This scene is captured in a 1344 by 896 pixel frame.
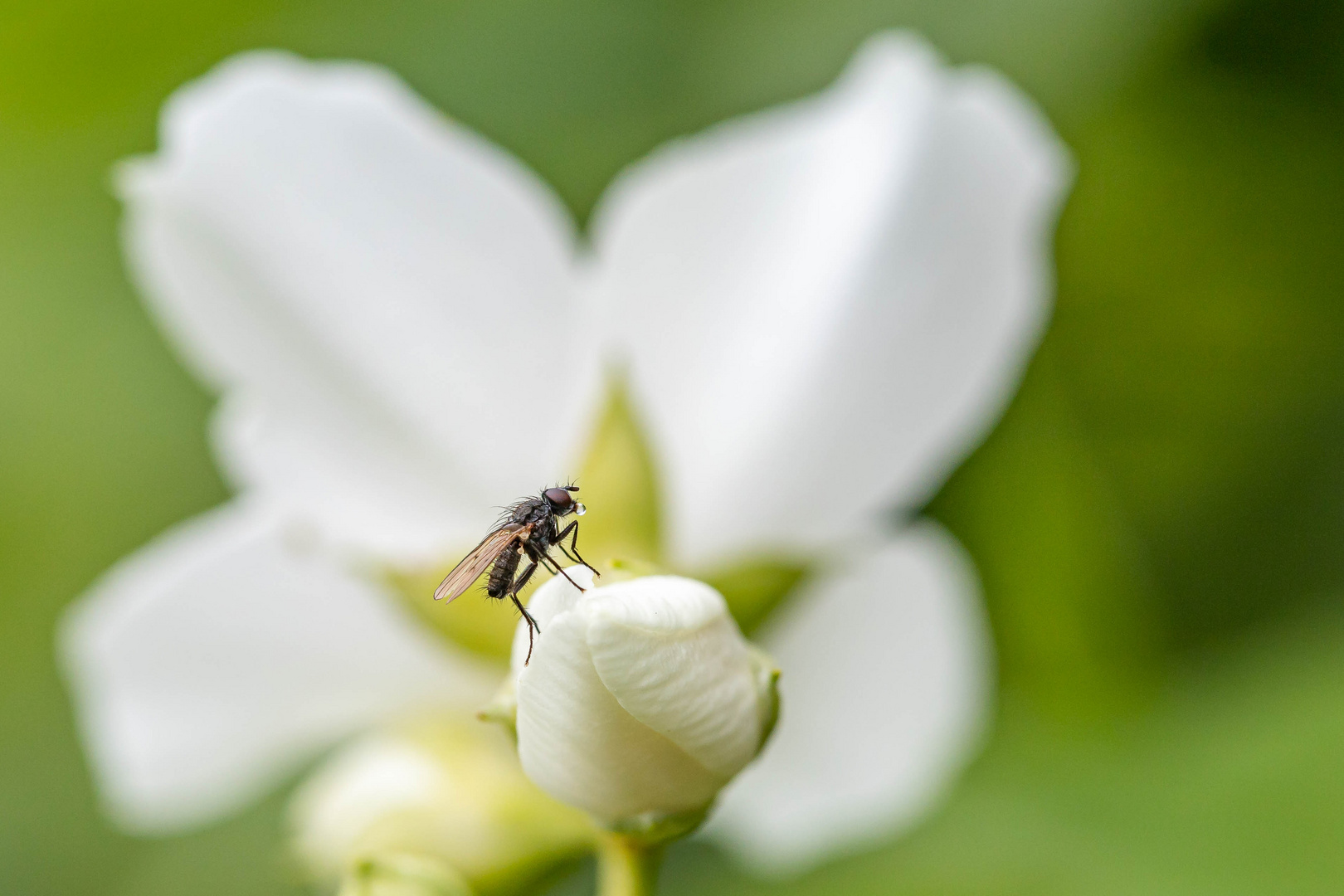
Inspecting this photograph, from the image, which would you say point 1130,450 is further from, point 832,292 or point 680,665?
point 680,665

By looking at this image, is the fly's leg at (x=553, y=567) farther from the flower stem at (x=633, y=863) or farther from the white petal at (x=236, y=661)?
the white petal at (x=236, y=661)

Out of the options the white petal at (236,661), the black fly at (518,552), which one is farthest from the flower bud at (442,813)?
the black fly at (518,552)

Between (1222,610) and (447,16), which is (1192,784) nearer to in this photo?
(1222,610)

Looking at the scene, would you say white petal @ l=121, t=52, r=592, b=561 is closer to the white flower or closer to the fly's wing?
the white flower

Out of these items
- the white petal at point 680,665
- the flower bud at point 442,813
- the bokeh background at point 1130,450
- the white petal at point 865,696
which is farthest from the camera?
the bokeh background at point 1130,450

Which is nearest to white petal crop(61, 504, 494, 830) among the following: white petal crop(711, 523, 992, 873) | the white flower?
the white flower

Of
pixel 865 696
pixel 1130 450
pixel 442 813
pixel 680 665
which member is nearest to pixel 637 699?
pixel 680 665

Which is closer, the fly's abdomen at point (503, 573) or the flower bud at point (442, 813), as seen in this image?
the fly's abdomen at point (503, 573)
